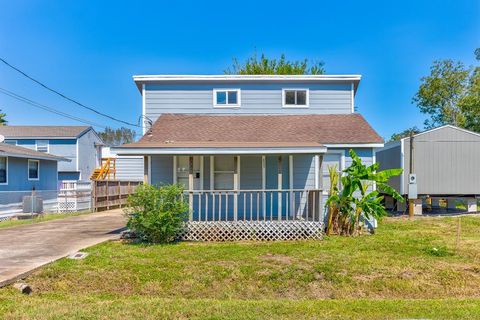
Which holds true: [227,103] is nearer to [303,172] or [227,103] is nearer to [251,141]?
→ [251,141]

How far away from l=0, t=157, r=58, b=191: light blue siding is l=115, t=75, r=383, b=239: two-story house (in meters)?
8.31

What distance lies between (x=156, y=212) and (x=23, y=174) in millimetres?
13723

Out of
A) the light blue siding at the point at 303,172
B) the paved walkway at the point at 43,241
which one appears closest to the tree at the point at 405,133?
the light blue siding at the point at 303,172

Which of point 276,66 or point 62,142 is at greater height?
point 276,66

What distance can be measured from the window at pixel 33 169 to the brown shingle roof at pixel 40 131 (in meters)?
10.9

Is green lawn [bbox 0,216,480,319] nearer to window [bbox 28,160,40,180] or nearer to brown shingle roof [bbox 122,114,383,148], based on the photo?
brown shingle roof [bbox 122,114,383,148]

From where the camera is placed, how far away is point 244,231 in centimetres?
948

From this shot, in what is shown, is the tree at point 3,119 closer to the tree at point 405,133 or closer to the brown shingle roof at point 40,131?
the brown shingle roof at point 40,131

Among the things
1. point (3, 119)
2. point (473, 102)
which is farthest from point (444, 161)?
point (3, 119)

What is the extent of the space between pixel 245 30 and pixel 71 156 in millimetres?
18514

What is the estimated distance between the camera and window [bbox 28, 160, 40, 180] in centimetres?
1931

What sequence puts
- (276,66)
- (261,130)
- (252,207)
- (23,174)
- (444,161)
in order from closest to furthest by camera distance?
(252,207), (261,130), (444,161), (23,174), (276,66)

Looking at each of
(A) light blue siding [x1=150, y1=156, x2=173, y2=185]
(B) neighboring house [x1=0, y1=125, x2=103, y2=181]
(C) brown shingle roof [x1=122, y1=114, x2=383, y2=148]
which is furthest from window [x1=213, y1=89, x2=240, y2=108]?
(B) neighboring house [x1=0, y1=125, x2=103, y2=181]

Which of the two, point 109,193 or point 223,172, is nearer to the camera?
point 223,172
